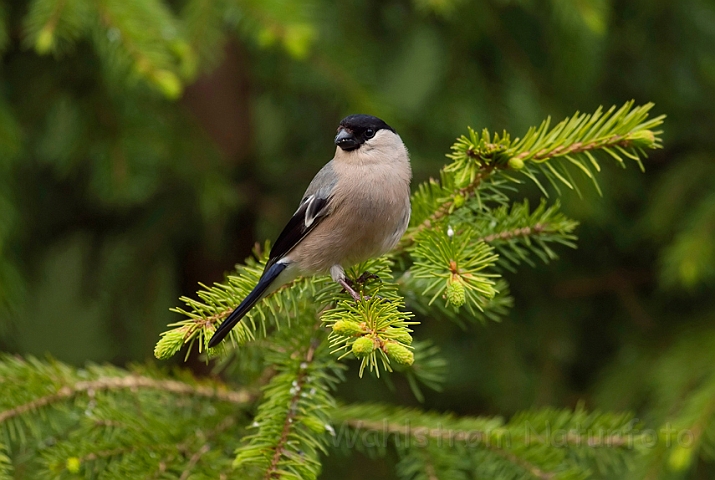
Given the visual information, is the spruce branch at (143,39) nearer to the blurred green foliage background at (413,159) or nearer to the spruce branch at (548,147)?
the blurred green foliage background at (413,159)

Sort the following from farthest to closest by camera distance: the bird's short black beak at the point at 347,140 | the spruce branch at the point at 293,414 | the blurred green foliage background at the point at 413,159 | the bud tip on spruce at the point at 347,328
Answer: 1. the blurred green foliage background at the point at 413,159
2. the bird's short black beak at the point at 347,140
3. the spruce branch at the point at 293,414
4. the bud tip on spruce at the point at 347,328

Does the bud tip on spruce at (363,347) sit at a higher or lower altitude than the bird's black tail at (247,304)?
lower

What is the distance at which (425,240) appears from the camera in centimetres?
224

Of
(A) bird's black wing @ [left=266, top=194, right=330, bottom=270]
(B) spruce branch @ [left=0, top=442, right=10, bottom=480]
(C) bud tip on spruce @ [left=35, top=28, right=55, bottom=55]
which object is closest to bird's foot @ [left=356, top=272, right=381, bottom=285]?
(A) bird's black wing @ [left=266, top=194, right=330, bottom=270]

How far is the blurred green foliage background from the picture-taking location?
3416 millimetres

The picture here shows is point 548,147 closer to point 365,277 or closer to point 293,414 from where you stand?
point 365,277

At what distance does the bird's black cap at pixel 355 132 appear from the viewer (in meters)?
2.89

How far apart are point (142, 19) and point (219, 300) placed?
51.1 inches

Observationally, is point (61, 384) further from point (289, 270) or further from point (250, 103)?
point (250, 103)

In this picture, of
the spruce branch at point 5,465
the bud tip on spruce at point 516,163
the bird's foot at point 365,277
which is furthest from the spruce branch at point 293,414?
the bud tip on spruce at point 516,163

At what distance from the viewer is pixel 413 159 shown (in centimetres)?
380

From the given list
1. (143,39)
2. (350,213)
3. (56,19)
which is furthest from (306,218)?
(56,19)

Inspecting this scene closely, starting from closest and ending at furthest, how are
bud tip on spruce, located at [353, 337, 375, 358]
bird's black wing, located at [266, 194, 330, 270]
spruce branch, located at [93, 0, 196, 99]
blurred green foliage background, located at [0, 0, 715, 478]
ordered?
bud tip on spruce, located at [353, 337, 375, 358] < bird's black wing, located at [266, 194, 330, 270] < spruce branch, located at [93, 0, 196, 99] < blurred green foliage background, located at [0, 0, 715, 478]

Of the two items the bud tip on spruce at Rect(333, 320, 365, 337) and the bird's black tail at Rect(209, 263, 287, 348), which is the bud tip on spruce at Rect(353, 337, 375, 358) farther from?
the bird's black tail at Rect(209, 263, 287, 348)
